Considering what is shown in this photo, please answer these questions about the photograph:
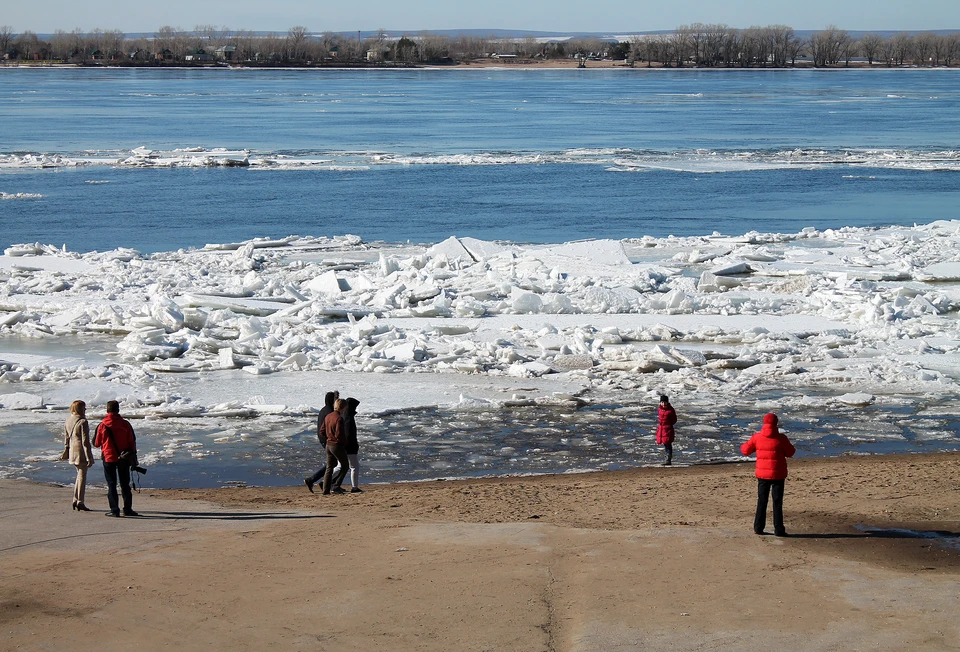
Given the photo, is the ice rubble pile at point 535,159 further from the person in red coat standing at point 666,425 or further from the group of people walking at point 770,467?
the group of people walking at point 770,467

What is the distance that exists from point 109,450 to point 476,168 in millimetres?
33371

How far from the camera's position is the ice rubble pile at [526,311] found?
15.3 meters

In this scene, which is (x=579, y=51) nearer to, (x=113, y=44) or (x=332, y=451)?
(x=113, y=44)

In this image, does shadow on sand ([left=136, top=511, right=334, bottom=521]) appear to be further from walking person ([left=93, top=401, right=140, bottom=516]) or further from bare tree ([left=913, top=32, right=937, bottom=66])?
bare tree ([left=913, top=32, right=937, bottom=66])

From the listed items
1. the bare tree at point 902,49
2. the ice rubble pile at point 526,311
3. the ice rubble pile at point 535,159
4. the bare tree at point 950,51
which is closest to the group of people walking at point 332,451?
the ice rubble pile at point 526,311

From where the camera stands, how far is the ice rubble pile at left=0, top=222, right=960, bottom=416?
15.3m

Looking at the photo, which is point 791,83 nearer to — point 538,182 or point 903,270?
point 538,182

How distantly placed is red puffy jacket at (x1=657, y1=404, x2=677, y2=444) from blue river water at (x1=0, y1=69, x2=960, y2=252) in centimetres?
1624

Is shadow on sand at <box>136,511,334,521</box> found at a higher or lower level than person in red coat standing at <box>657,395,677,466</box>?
lower

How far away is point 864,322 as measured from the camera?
1741cm

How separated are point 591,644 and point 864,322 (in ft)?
41.1

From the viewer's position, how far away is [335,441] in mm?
9961

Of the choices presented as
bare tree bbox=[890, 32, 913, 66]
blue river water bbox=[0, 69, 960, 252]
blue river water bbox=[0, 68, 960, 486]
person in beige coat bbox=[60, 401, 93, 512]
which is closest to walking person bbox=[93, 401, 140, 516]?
person in beige coat bbox=[60, 401, 93, 512]

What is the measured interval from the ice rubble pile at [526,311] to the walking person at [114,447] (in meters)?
5.81
